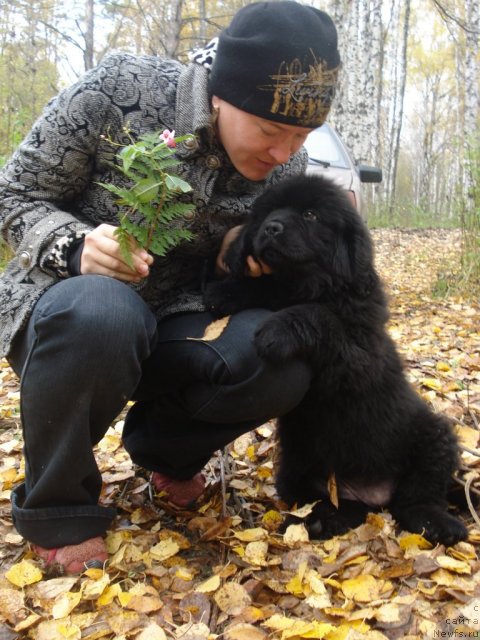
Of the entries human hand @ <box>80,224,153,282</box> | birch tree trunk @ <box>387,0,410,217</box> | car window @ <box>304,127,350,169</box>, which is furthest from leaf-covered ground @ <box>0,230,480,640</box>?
birch tree trunk @ <box>387,0,410,217</box>

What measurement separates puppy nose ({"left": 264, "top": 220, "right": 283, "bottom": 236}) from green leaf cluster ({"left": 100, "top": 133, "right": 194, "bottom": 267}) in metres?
0.38

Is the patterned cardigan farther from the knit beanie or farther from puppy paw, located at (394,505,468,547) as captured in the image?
puppy paw, located at (394,505,468,547)

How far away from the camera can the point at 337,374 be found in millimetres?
1935

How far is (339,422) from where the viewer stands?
2021 millimetres

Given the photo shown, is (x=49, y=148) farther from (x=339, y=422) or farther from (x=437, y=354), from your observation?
(x=437, y=354)

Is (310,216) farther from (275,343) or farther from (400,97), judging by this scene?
(400,97)

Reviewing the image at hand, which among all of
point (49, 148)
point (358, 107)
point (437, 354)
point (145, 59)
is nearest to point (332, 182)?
point (145, 59)

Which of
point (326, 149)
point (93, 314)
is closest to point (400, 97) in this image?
point (326, 149)

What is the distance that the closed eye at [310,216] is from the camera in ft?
6.82

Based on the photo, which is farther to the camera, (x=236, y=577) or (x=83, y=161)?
(x=83, y=161)

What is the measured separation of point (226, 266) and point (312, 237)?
35cm

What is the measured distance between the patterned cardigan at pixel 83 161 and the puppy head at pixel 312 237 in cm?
22

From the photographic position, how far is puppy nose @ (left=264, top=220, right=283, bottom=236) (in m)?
1.97

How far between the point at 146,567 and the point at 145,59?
1657mm
